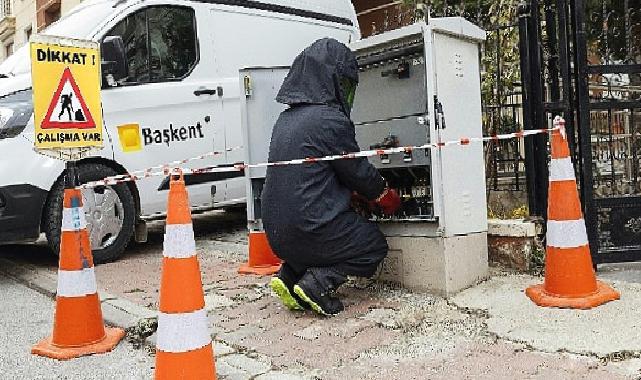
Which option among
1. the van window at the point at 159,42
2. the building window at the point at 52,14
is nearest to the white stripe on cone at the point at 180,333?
the van window at the point at 159,42

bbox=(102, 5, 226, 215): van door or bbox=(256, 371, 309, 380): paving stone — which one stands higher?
bbox=(102, 5, 226, 215): van door

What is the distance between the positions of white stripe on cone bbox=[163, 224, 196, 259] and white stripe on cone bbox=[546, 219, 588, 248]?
2141mm

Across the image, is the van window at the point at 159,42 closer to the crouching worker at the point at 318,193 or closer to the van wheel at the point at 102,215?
the van wheel at the point at 102,215

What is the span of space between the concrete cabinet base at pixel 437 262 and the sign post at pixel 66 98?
79.6 inches

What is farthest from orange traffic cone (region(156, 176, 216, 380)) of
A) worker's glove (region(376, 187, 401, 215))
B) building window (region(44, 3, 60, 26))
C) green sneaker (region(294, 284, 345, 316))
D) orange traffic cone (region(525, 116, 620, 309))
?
building window (region(44, 3, 60, 26))

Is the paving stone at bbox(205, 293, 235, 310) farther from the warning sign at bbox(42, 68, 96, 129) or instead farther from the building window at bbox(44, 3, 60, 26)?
the building window at bbox(44, 3, 60, 26)

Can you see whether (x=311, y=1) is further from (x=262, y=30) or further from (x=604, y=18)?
(x=604, y=18)

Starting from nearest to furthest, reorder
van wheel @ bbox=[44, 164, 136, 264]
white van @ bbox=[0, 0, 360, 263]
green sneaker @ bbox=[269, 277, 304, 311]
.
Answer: green sneaker @ bbox=[269, 277, 304, 311] → white van @ bbox=[0, 0, 360, 263] → van wheel @ bbox=[44, 164, 136, 264]

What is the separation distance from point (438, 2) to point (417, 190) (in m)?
3.07

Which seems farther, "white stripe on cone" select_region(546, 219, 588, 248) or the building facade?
the building facade

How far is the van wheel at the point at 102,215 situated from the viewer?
543 centimetres

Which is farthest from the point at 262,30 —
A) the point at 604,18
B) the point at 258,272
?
the point at 604,18

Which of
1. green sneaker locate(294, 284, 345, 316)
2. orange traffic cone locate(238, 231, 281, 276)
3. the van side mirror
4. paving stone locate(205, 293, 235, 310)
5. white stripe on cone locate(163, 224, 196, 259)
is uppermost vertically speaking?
the van side mirror

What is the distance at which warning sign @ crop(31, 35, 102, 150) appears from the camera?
370 cm
